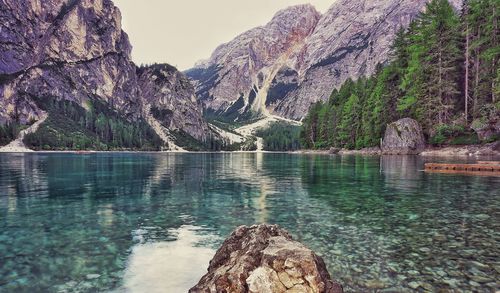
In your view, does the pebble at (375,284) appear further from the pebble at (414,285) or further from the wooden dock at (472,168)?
the wooden dock at (472,168)

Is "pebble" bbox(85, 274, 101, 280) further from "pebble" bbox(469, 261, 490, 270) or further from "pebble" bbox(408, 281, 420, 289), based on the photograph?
"pebble" bbox(469, 261, 490, 270)

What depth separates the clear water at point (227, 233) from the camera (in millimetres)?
9516

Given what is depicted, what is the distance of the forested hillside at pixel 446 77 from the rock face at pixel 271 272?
241ft

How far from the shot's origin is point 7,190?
28.9 metres

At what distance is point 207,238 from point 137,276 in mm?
4338

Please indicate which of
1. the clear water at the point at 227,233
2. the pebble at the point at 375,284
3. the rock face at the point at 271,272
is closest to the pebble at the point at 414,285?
→ the clear water at the point at 227,233

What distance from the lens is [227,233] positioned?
48.7 feet

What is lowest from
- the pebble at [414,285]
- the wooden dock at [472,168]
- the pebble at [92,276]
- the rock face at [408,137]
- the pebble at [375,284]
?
the pebble at [92,276]

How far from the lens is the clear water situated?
31.2 ft

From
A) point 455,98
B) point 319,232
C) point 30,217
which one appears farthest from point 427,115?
point 30,217

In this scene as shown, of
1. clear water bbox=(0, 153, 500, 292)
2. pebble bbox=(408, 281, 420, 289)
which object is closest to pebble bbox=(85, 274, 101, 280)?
clear water bbox=(0, 153, 500, 292)

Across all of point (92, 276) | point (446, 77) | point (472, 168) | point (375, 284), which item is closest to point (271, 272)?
point (375, 284)

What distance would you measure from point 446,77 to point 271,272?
3618 inches

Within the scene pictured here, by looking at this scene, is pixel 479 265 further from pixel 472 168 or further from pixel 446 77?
pixel 446 77
